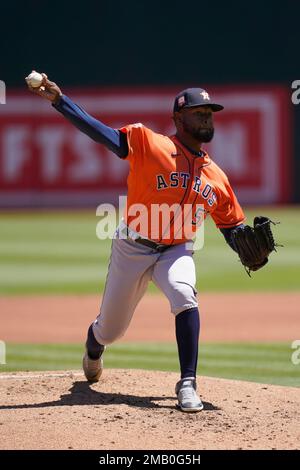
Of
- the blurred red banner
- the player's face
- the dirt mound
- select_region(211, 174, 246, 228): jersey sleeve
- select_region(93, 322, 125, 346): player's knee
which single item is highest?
the blurred red banner

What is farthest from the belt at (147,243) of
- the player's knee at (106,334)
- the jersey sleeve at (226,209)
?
the player's knee at (106,334)

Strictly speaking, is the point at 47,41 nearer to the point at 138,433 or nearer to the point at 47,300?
the point at 47,300

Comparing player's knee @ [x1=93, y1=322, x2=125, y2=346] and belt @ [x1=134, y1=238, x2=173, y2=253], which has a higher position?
belt @ [x1=134, y1=238, x2=173, y2=253]

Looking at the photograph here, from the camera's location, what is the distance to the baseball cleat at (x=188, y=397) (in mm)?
5203

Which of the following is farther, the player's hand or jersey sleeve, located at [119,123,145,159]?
jersey sleeve, located at [119,123,145,159]

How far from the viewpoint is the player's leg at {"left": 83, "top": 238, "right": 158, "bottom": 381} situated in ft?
18.2

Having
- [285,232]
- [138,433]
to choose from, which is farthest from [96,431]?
[285,232]

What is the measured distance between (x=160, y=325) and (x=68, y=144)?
36.3ft

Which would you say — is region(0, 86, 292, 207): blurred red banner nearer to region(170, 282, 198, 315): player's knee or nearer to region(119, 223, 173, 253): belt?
region(119, 223, 173, 253): belt

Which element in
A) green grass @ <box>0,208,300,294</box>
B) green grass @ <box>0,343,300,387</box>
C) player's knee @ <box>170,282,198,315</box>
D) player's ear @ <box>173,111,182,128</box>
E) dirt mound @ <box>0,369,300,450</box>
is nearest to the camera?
dirt mound @ <box>0,369,300,450</box>

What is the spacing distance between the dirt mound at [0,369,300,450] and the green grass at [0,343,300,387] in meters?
0.76

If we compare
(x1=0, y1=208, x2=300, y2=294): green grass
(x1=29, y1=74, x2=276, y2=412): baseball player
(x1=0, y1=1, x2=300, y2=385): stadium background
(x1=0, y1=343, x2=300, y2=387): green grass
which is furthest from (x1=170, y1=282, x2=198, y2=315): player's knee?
(x1=0, y1=1, x2=300, y2=385): stadium background

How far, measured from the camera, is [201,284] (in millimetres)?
11992

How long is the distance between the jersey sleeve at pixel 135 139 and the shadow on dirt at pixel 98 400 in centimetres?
136
